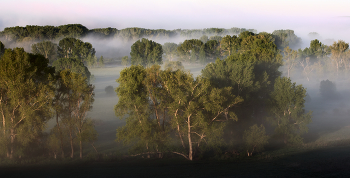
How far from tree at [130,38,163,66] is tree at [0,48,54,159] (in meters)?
83.4

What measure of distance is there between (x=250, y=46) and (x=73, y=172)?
2726 inches

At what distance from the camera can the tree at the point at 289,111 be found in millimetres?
46875

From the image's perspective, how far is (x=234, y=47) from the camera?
103312 millimetres

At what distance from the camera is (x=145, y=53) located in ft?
402

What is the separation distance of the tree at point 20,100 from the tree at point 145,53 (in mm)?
83385

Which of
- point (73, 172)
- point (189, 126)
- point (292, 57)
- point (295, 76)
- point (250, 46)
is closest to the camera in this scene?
point (73, 172)

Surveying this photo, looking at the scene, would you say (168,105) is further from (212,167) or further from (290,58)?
(290,58)

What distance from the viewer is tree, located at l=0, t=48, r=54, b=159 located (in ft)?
116

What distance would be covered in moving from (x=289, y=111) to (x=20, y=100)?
1730 inches

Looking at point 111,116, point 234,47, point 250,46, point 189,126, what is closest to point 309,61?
point 234,47

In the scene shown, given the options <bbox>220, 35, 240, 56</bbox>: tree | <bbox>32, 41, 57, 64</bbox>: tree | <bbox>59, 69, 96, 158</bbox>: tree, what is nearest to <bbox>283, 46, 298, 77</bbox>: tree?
<bbox>220, 35, 240, 56</bbox>: tree

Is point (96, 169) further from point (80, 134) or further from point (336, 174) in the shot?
point (336, 174)

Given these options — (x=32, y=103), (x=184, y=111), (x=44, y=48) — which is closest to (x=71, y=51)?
(x=44, y=48)

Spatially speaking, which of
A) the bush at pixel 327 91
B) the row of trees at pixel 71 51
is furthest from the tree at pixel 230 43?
the row of trees at pixel 71 51
